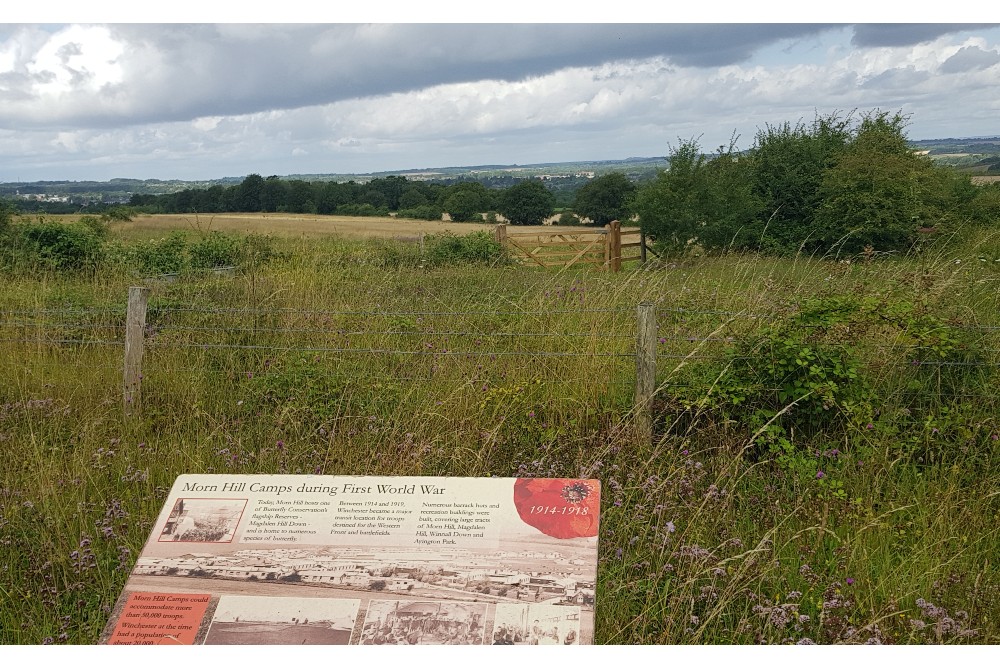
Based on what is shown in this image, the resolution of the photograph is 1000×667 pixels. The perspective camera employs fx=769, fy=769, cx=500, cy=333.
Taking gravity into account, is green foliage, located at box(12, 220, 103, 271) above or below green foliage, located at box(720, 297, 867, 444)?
above

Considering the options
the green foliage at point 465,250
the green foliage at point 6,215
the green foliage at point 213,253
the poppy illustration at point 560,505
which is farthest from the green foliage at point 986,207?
the green foliage at point 6,215

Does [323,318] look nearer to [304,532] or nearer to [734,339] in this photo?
[734,339]

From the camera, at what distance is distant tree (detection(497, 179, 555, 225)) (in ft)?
174

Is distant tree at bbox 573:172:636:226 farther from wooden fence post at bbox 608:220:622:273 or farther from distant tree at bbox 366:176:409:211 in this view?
distant tree at bbox 366:176:409:211

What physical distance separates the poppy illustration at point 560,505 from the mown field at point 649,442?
0.65 metres

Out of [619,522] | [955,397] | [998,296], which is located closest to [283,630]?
[619,522]

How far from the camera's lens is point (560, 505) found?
3.17m

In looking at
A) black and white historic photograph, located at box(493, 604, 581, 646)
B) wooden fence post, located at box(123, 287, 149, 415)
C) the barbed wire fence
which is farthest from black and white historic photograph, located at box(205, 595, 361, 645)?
wooden fence post, located at box(123, 287, 149, 415)

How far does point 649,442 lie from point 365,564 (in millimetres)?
2778

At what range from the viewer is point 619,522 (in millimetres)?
4371

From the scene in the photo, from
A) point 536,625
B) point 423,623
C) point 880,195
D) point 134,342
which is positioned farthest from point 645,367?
point 880,195

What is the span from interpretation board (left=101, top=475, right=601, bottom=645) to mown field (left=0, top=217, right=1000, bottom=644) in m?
0.80

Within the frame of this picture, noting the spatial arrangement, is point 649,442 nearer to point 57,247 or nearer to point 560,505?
point 560,505

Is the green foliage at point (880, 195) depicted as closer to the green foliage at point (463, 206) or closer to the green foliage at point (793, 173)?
the green foliage at point (793, 173)
